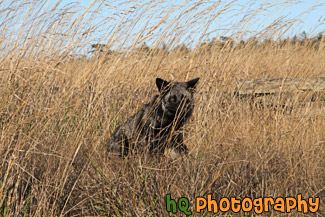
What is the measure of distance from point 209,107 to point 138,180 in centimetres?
118

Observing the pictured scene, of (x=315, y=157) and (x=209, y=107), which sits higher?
(x=209, y=107)

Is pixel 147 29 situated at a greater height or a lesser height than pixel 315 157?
greater

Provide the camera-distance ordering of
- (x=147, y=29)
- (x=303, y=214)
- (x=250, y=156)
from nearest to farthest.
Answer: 1. (x=303, y=214)
2. (x=250, y=156)
3. (x=147, y=29)

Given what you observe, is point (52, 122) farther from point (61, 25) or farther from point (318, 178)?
point (318, 178)

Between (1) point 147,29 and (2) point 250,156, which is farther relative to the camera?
(1) point 147,29

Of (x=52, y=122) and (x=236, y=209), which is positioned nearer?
(x=236, y=209)

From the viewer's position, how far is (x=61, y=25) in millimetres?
3875

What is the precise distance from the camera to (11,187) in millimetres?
2262

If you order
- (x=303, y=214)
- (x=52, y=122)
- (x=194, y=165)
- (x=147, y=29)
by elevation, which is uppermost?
(x=147, y=29)

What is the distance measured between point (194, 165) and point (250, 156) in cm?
65

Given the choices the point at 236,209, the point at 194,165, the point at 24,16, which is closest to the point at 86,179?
the point at 194,165

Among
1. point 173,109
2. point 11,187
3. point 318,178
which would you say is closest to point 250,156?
point 318,178

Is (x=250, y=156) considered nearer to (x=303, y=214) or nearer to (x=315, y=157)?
(x=303, y=214)

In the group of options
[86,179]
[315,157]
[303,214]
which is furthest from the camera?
[315,157]
